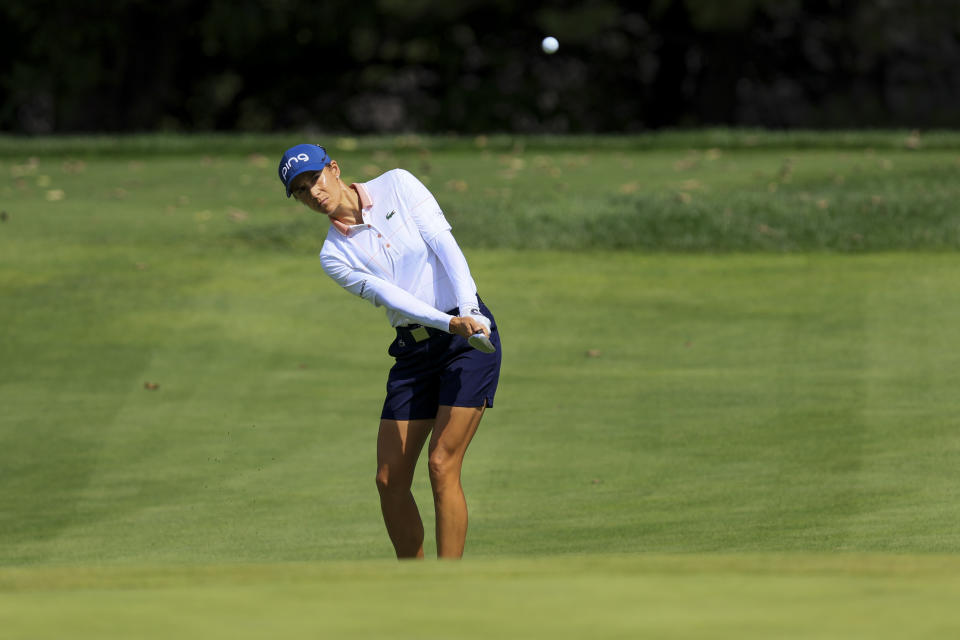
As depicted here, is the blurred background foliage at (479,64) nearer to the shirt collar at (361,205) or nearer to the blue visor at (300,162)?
the shirt collar at (361,205)

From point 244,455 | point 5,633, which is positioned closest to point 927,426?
point 244,455

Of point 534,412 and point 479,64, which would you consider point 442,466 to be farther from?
point 479,64

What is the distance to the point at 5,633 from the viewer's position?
357 centimetres

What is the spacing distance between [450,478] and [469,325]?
0.64m

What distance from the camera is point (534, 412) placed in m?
9.83

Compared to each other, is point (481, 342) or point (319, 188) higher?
point (319, 188)

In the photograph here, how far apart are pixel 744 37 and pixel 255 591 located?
3059 cm

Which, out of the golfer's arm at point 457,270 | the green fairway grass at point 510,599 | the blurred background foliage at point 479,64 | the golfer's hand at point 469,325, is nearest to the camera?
the green fairway grass at point 510,599

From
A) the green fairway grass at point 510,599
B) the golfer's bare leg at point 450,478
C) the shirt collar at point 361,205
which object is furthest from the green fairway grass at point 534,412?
the shirt collar at point 361,205

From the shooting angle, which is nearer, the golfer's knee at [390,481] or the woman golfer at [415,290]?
the woman golfer at [415,290]

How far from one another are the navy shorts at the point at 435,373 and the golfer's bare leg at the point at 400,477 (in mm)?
46

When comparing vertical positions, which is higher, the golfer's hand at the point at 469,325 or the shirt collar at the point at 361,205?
the shirt collar at the point at 361,205

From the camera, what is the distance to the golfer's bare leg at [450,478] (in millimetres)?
6230

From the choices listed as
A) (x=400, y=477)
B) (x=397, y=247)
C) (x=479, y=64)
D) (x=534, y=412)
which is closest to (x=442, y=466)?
(x=400, y=477)
